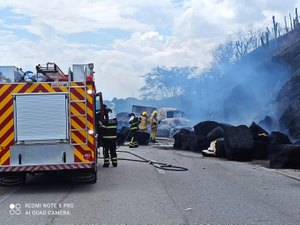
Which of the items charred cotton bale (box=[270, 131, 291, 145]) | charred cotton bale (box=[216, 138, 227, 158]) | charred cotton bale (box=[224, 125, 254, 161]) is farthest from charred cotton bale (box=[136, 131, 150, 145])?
charred cotton bale (box=[270, 131, 291, 145])

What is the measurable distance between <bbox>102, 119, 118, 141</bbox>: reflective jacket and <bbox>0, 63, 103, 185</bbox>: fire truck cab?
10.8 ft

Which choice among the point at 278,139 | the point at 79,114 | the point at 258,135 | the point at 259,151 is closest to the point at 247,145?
the point at 259,151

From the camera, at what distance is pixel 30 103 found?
33.5ft

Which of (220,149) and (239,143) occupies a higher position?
(239,143)

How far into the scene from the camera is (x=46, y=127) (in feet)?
33.5

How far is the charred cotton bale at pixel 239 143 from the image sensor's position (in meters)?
17.4

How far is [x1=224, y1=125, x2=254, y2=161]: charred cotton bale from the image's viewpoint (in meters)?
17.4

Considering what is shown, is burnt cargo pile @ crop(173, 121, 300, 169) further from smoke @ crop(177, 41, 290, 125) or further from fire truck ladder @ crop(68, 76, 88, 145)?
smoke @ crop(177, 41, 290, 125)

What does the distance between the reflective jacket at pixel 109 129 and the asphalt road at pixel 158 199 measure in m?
0.99

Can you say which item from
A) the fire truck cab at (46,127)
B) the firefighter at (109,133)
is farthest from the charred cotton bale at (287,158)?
the fire truck cab at (46,127)

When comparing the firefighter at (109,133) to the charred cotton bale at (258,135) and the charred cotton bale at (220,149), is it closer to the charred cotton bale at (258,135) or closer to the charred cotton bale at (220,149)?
→ the charred cotton bale at (220,149)

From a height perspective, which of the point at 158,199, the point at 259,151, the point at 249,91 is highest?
the point at 249,91

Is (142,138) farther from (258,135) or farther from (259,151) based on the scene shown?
(259,151)

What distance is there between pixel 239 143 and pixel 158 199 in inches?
339
